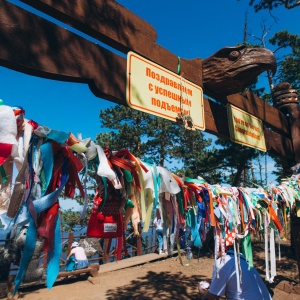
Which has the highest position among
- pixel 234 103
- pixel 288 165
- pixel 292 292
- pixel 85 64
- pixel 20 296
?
pixel 234 103

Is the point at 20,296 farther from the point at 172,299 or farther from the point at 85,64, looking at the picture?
the point at 85,64

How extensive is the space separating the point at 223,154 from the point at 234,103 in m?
8.75

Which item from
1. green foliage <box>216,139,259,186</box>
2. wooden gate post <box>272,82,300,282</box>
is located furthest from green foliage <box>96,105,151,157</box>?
wooden gate post <box>272,82,300,282</box>

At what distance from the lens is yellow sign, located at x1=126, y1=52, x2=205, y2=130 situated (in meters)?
2.04

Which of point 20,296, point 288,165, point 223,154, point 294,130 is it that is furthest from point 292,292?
point 223,154

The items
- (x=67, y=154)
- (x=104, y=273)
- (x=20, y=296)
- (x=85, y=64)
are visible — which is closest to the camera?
(x=67, y=154)

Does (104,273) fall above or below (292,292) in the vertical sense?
below

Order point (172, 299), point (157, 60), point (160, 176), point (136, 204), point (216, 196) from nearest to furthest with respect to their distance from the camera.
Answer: point (136, 204)
point (160, 176)
point (216, 196)
point (157, 60)
point (172, 299)

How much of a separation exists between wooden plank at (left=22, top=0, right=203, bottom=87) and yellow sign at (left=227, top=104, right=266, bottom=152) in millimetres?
875

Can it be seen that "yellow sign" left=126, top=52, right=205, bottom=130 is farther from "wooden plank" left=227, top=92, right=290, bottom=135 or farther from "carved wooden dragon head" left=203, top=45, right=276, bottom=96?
"wooden plank" left=227, top=92, right=290, bottom=135

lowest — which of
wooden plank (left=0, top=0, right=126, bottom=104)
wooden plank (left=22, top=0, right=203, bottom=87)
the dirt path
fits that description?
the dirt path

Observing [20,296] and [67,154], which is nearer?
[67,154]

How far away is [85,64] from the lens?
5.90 ft

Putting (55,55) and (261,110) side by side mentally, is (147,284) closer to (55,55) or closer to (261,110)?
(261,110)
